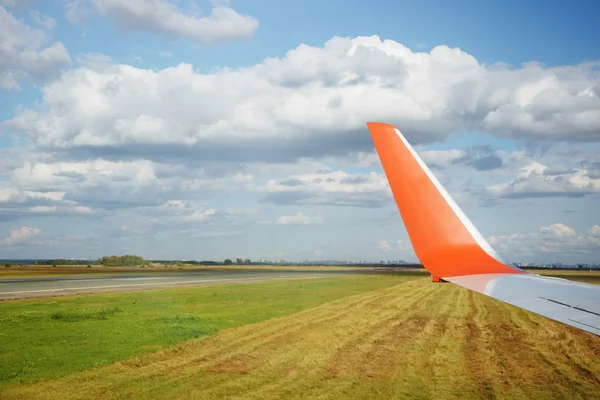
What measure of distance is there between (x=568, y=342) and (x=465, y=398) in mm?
7259

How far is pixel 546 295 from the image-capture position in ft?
14.8

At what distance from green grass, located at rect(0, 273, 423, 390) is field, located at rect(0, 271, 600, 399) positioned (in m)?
0.06

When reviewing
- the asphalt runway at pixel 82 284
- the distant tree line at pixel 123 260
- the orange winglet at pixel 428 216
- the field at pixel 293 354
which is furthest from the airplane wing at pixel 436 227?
the distant tree line at pixel 123 260

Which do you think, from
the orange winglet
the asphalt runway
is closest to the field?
the orange winglet

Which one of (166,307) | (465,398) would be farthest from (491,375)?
(166,307)

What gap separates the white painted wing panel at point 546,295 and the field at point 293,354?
4.19m

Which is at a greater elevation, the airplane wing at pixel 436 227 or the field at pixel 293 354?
the airplane wing at pixel 436 227

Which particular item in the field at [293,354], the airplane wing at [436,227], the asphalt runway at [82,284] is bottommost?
the field at [293,354]

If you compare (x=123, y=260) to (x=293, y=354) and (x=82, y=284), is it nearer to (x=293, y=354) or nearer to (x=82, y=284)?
(x=82, y=284)

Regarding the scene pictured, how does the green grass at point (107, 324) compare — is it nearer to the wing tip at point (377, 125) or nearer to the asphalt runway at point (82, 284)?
the asphalt runway at point (82, 284)

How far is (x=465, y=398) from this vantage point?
829cm

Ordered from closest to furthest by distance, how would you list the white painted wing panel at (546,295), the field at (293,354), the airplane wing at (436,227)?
the white painted wing panel at (546,295), the airplane wing at (436,227), the field at (293,354)

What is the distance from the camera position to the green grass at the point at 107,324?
37.6ft

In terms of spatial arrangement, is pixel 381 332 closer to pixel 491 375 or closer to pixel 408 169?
pixel 491 375
